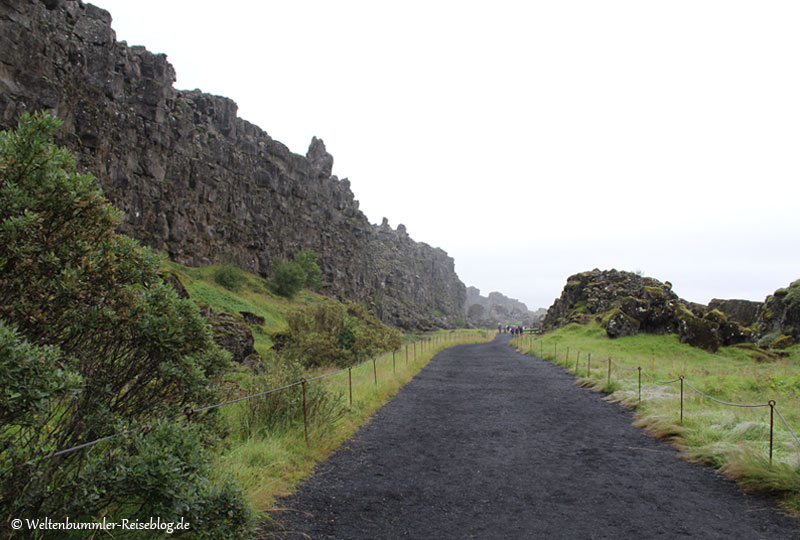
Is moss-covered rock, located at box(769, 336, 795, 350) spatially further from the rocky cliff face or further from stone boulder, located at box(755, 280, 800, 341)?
the rocky cliff face

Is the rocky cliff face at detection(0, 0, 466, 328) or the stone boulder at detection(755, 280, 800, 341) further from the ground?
the rocky cliff face at detection(0, 0, 466, 328)

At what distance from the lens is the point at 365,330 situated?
2766 cm

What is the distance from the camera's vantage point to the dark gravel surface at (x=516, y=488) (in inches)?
230

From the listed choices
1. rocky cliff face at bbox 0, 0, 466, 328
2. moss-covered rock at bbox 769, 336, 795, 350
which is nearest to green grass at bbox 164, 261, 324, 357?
rocky cliff face at bbox 0, 0, 466, 328

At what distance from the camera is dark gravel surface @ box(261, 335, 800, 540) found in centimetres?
585

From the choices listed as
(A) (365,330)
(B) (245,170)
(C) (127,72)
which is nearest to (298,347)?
(A) (365,330)

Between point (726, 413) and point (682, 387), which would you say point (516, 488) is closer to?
point (726, 413)

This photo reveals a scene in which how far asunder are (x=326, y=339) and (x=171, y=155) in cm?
4603

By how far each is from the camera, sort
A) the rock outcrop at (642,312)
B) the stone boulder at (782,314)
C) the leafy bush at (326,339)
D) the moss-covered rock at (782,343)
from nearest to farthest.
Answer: the leafy bush at (326,339), the moss-covered rock at (782,343), the stone boulder at (782,314), the rock outcrop at (642,312)

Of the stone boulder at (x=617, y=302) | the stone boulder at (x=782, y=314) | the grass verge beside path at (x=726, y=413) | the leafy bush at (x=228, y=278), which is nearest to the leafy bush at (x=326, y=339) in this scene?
the grass verge beside path at (x=726, y=413)

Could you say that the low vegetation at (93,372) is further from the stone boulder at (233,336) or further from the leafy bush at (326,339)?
the leafy bush at (326,339)

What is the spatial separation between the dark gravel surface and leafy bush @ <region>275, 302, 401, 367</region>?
9359 millimetres

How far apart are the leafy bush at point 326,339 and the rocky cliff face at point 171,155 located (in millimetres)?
18927

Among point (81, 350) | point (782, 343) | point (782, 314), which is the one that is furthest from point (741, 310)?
point (81, 350)
